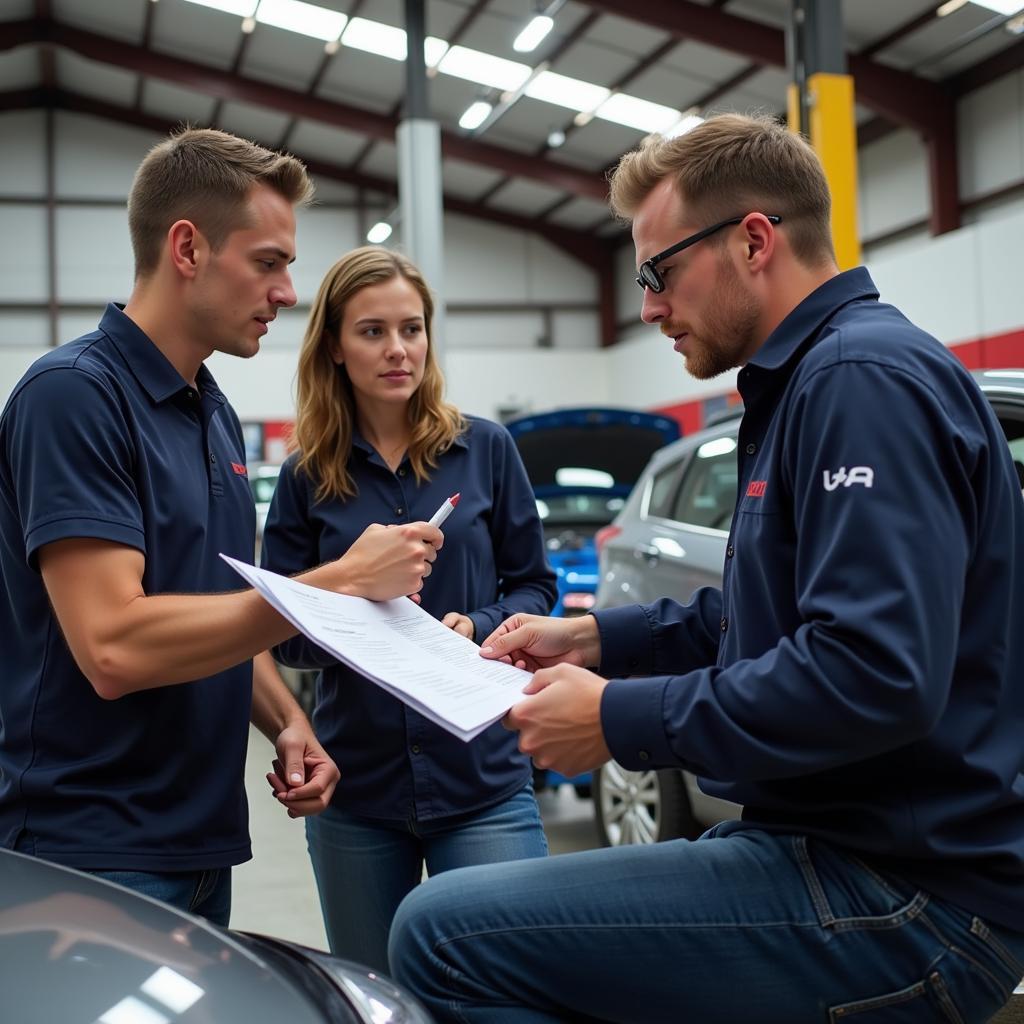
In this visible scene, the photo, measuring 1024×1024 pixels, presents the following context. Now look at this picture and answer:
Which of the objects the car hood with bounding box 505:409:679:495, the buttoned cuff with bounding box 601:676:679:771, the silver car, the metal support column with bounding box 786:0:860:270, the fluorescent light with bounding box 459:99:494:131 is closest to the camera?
the buttoned cuff with bounding box 601:676:679:771

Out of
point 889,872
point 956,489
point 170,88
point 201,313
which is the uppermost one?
point 170,88

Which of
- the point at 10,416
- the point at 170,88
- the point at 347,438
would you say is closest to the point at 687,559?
the point at 347,438

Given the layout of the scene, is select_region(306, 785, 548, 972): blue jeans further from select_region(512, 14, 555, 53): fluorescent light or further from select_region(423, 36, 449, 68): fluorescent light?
select_region(423, 36, 449, 68): fluorescent light

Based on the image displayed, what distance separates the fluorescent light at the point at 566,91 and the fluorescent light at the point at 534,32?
9.35 ft

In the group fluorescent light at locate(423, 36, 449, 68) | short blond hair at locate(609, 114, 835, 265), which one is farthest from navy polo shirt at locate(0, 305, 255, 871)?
fluorescent light at locate(423, 36, 449, 68)

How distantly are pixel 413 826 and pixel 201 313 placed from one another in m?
0.99

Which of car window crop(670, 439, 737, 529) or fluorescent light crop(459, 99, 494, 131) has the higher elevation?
fluorescent light crop(459, 99, 494, 131)

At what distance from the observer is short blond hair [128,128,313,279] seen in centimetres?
188

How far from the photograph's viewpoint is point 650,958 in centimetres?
132

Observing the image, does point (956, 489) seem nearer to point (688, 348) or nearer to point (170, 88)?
point (688, 348)

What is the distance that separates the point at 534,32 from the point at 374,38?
408cm

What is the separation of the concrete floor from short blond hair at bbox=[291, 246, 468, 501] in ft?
6.82

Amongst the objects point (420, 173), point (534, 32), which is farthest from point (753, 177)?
point (534, 32)

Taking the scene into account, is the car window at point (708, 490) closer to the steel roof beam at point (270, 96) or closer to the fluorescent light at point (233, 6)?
the fluorescent light at point (233, 6)
